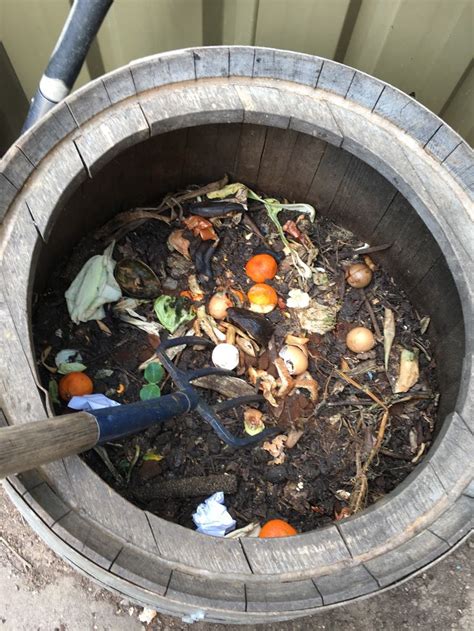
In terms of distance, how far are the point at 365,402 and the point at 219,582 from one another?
102cm

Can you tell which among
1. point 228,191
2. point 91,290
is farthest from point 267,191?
point 91,290

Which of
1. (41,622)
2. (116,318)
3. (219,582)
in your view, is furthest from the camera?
(116,318)

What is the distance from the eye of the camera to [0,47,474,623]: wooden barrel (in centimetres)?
135

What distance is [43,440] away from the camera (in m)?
1.15

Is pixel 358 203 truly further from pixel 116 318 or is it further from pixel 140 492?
pixel 140 492

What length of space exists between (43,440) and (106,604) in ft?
4.05

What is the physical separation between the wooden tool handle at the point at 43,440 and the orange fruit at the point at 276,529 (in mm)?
768

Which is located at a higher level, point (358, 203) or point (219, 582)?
point (358, 203)

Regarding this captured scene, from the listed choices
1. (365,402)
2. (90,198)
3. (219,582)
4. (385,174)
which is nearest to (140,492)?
(219,582)

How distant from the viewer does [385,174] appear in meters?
1.78

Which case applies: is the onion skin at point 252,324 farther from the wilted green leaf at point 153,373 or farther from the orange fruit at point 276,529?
the orange fruit at point 276,529

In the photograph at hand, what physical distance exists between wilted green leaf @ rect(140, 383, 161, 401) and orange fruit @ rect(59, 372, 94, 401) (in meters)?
0.21

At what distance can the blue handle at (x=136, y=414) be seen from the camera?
1384mm

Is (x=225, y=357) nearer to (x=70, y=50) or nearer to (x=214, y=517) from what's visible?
(x=214, y=517)
